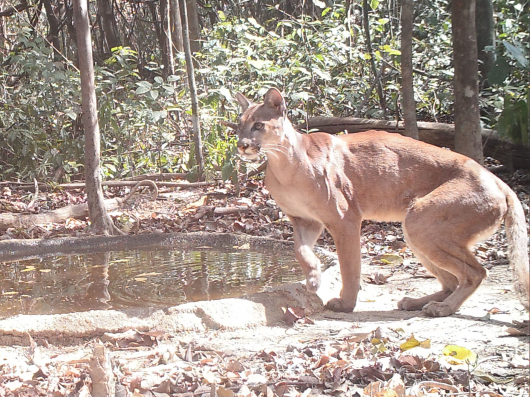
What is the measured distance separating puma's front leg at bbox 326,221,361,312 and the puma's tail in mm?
1100

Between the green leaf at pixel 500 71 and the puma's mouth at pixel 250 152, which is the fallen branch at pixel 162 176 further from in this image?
the puma's mouth at pixel 250 152

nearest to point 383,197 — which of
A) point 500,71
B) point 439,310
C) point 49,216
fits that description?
point 439,310

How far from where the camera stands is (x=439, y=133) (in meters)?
9.05

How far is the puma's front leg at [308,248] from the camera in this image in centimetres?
474

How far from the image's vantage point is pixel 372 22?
11.2 m

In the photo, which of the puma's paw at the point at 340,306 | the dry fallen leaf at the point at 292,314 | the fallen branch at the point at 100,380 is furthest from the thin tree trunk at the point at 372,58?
the fallen branch at the point at 100,380

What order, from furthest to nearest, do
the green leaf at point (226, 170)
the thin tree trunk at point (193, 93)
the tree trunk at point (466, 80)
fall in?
the thin tree trunk at point (193, 93)
the green leaf at point (226, 170)
the tree trunk at point (466, 80)

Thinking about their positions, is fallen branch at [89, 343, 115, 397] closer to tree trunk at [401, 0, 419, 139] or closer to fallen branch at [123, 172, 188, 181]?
tree trunk at [401, 0, 419, 139]

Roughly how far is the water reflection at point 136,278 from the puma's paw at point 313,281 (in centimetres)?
53

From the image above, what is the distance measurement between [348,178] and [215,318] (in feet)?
5.34

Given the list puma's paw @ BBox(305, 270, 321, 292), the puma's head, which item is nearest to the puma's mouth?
the puma's head

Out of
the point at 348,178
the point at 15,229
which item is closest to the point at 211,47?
the point at 15,229

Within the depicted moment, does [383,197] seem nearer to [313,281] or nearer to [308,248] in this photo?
[308,248]

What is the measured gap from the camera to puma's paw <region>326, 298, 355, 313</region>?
484 centimetres
